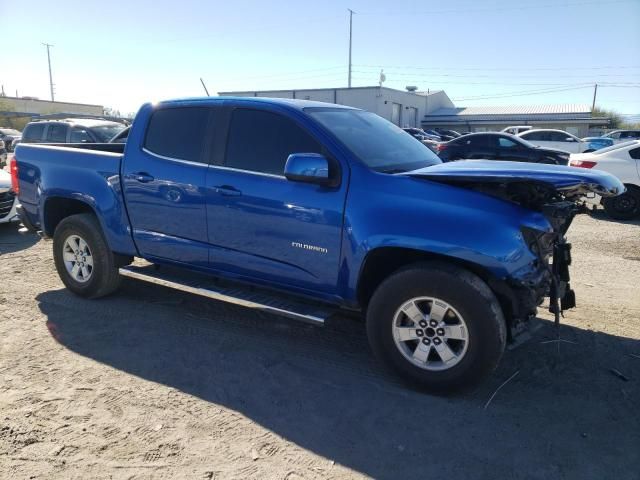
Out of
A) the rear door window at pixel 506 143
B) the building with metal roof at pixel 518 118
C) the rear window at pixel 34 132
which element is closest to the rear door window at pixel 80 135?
the rear window at pixel 34 132

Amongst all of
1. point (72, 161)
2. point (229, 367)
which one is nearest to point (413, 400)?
point (229, 367)

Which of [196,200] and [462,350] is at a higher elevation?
[196,200]

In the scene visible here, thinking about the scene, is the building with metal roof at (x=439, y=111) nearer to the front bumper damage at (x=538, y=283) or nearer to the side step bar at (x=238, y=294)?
the side step bar at (x=238, y=294)

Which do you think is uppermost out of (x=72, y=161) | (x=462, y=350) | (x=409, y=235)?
(x=72, y=161)

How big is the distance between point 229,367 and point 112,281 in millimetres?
1984

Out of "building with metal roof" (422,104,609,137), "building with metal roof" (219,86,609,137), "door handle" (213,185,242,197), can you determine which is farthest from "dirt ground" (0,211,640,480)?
"building with metal roof" (422,104,609,137)

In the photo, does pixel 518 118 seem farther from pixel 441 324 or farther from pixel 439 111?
pixel 441 324

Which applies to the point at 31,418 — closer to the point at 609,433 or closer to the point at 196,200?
the point at 196,200

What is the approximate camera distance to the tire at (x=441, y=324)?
3.16 m

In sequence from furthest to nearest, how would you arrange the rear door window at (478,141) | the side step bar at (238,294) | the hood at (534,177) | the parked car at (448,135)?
the parked car at (448,135), the rear door window at (478,141), the side step bar at (238,294), the hood at (534,177)

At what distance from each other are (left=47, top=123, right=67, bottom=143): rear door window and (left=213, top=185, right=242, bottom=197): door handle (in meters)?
10.9

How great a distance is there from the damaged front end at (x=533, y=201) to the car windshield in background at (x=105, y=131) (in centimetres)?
1131

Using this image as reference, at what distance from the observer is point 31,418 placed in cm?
312

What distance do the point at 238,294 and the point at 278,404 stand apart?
1.14 m
